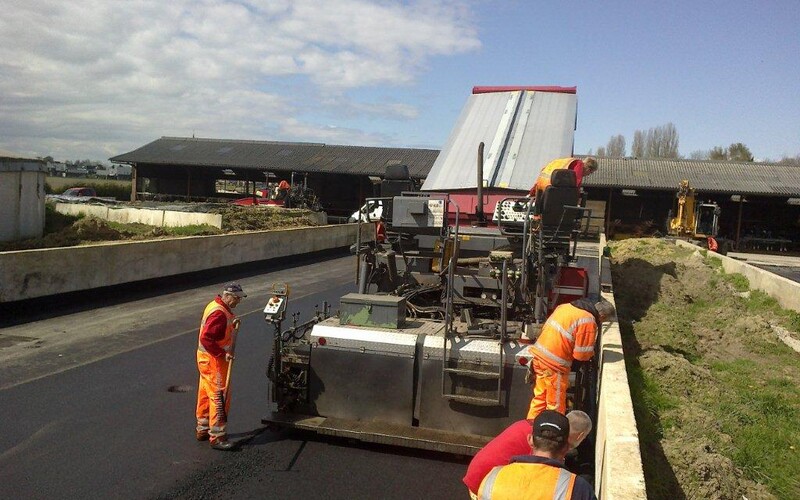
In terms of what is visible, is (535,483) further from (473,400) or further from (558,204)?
(558,204)

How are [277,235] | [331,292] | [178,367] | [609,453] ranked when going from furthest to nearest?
[277,235] → [331,292] → [178,367] → [609,453]

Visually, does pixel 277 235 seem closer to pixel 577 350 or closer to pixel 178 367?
pixel 178 367

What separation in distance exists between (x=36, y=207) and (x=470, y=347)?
11425 millimetres

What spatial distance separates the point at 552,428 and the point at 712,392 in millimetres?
4238

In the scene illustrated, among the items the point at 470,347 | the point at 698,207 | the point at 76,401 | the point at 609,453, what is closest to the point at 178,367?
the point at 76,401

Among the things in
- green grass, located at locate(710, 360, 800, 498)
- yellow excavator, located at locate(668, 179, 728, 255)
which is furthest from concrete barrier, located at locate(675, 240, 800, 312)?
yellow excavator, located at locate(668, 179, 728, 255)

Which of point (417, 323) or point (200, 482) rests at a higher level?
point (417, 323)

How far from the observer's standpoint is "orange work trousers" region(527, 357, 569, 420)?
509 cm

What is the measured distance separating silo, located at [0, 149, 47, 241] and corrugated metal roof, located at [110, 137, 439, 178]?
2196cm

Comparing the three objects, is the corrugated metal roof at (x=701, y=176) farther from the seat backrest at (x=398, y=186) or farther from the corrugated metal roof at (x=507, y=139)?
the seat backrest at (x=398, y=186)

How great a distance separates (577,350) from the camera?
5.14 m

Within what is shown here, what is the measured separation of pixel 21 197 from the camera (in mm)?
12953

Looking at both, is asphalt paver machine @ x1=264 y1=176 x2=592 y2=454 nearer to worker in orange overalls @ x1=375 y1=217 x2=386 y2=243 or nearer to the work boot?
the work boot

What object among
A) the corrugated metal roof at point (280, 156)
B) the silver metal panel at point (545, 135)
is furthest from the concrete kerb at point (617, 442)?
the corrugated metal roof at point (280, 156)
